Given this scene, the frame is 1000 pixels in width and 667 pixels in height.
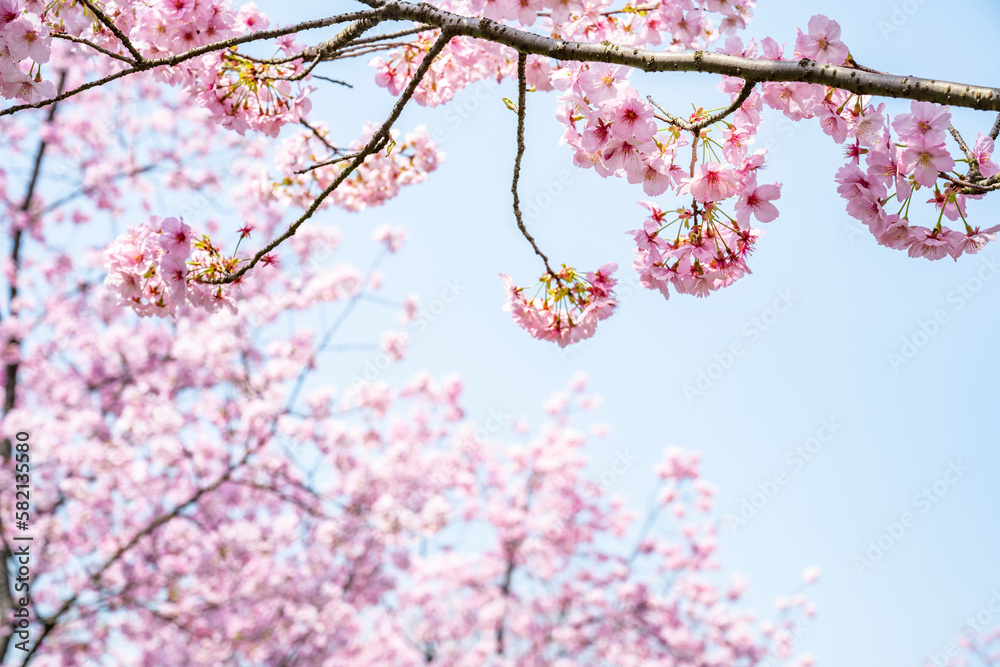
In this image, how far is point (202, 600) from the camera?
8234 mm

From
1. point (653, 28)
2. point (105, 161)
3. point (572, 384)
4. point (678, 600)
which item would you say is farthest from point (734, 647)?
point (105, 161)

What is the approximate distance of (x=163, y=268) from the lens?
2.37 metres

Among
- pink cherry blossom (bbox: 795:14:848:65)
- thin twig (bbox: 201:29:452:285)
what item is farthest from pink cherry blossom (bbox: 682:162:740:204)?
thin twig (bbox: 201:29:452:285)

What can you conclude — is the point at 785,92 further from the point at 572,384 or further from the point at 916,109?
the point at 572,384

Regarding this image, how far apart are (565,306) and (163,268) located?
1.58 m

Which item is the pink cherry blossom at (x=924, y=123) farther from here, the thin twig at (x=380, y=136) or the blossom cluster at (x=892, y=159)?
the thin twig at (x=380, y=136)

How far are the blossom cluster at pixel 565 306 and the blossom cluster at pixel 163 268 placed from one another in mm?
1183

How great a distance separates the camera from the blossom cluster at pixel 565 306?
99.3 inches

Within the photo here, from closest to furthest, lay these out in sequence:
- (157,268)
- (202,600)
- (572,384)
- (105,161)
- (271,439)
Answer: (157,268), (271,439), (202,600), (105,161), (572,384)

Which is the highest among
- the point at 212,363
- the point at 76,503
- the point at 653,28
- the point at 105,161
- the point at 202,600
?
the point at 105,161

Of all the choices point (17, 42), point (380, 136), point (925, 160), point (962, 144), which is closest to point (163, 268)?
point (17, 42)

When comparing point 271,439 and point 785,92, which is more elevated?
point 271,439

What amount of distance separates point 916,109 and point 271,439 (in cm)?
723

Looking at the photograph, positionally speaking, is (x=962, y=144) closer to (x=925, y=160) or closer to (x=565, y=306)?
(x=925, y=160)
